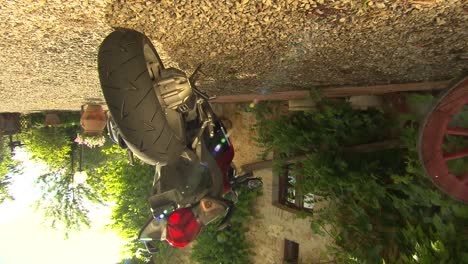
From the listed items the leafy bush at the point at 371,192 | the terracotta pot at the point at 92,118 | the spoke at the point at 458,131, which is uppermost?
the terracotta pot at the point at 92,118

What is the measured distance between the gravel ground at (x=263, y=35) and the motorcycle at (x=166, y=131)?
0.27 metres

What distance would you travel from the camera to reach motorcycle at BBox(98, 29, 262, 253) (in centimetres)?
159

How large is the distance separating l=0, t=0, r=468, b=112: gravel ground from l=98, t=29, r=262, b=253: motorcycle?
270 millimetres

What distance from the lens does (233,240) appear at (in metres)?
5.91

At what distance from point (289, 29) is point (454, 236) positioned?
2.08 metres

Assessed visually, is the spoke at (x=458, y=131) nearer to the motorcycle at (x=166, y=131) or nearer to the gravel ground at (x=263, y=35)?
the gravel ground at (x=263, y=35)

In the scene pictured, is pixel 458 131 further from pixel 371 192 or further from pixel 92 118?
pixel 92 118

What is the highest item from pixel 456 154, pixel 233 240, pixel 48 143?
pixel 456 154

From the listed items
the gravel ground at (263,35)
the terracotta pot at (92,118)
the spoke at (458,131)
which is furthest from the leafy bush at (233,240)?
the spoke at (458,131)

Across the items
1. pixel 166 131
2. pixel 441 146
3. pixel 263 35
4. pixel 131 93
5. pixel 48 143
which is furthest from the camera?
pixel 48 143

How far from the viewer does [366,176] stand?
337cm

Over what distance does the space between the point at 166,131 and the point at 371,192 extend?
2.45m

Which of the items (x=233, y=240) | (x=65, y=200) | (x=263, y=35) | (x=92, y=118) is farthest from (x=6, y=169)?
(x=263, y=35)

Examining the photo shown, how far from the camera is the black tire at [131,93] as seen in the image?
1.58m
